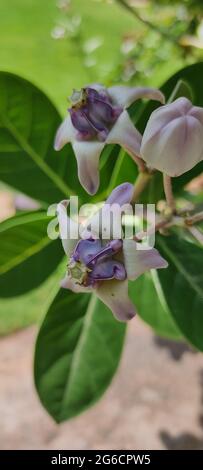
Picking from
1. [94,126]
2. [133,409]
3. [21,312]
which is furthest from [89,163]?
[21,312]

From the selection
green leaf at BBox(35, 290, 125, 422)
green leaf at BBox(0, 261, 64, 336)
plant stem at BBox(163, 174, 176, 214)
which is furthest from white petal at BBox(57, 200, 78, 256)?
green leaf at BBox(0, 261, 64, 336)

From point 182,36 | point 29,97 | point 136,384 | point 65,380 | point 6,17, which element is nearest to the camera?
point 29,97

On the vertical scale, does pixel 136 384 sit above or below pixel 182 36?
below

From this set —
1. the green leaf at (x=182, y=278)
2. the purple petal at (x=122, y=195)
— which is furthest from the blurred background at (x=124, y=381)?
the purple petal at (x=122, y=195)

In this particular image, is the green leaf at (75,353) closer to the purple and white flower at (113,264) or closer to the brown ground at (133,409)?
the purple and white flower at (113,264)

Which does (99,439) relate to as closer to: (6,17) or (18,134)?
(18,134)
